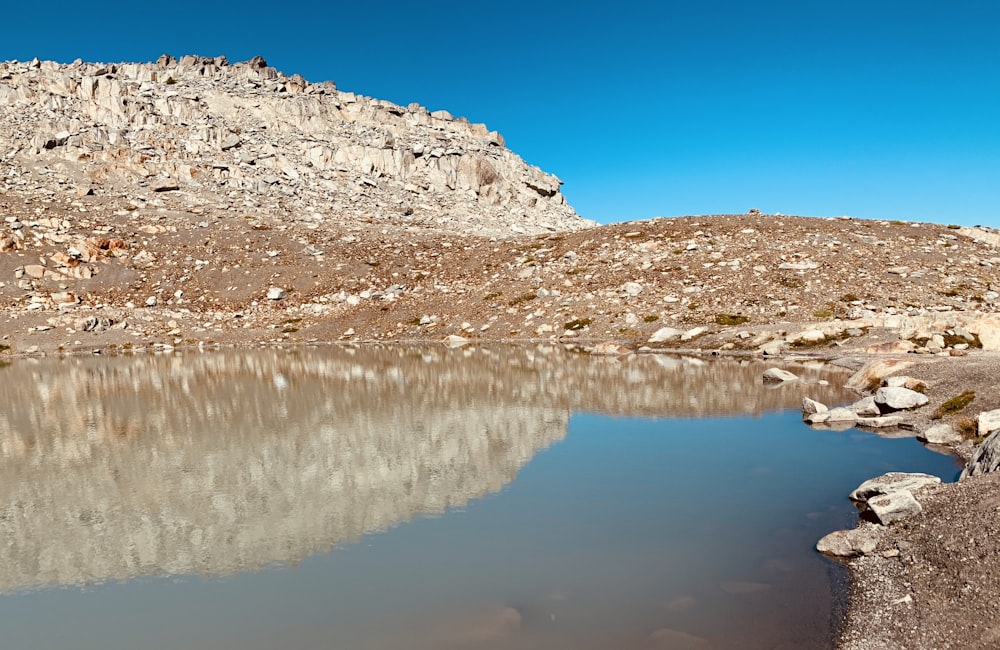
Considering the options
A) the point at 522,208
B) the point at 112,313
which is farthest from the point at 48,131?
the point at 522,208

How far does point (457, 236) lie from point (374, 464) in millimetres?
70937

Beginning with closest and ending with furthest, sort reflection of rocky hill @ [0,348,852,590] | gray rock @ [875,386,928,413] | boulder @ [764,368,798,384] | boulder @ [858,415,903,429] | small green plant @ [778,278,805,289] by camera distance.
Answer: reflection of rocky hill @ [0,348,852,590] < boulder @ [858,415,903,429] < gray rock @ [875,386,928,413] < boulder @ [764,368,798,384] < small green plant @ [778,278,805,289]

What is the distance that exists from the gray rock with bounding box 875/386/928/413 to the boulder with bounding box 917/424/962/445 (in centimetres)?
319

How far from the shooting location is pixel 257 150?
4473 inches

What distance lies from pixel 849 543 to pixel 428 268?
66.4 m

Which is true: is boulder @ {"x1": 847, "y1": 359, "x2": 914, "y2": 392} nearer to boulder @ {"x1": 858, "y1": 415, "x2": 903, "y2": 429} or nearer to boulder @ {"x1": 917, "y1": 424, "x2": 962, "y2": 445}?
boulder @ {"x1": 858, "y1": 415, "x2": 903, "y2": 429}

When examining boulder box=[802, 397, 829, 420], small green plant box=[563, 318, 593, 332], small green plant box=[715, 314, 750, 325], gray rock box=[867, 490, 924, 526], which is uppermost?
small green plant box=[715, 314, 750, 325]

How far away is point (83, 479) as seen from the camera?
1812 cm

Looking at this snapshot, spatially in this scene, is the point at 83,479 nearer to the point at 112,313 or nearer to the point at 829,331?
the point at 829,331

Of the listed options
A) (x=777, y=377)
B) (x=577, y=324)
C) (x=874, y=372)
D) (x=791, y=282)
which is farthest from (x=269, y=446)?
(x=791, y=282)

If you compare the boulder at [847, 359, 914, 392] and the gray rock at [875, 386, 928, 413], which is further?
the boulder at [847, 359, 914, 392]

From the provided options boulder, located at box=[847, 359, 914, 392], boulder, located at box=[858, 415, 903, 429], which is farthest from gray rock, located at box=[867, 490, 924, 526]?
boulder, located at box=[847, 359, 914, 392]

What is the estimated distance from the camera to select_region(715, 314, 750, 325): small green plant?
51406mm

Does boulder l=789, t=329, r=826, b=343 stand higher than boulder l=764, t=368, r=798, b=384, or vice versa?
boulder l=789, t=329, r=826, b=343
